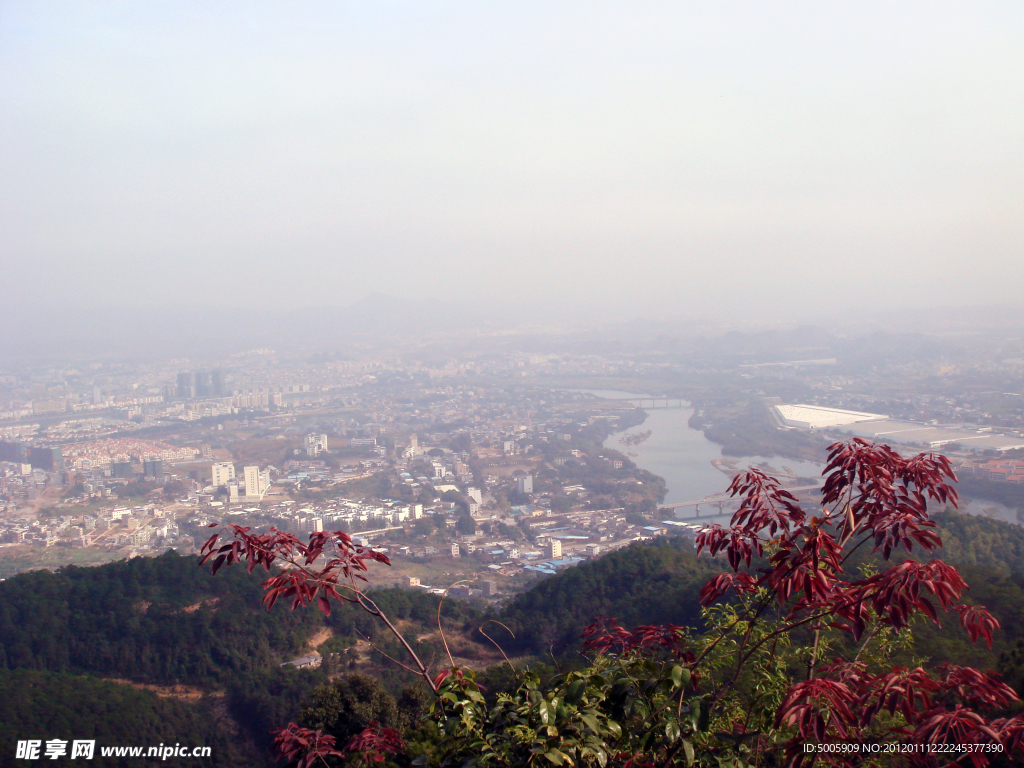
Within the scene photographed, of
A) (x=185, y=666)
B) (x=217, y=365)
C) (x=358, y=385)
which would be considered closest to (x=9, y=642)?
(x=185, y=666)

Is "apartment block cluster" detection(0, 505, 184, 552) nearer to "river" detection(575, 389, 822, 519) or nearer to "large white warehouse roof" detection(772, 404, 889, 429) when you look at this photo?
"river" detection(575, 389, 822, 519)

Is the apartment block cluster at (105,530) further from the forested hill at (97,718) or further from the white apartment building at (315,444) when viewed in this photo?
the forested hill at (97,718)

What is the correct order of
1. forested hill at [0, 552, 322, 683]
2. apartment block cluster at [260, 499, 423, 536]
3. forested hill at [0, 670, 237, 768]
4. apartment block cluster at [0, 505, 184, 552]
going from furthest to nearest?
apartment block cluster at [0, 505, 184, 552] → apartment block cluster at [260, 499, 423, 536] → forested hill at [0, 552, 322, 683] → forested hill at [0, 670, 237, 768]

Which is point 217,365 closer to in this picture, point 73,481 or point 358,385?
point 358,385

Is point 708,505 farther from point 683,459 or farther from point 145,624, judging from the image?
point 145,624

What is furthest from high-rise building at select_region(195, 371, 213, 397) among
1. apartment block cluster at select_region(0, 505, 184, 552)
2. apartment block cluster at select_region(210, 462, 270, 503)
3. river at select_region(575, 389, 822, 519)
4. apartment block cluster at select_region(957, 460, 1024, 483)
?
apartment block cluster at select_region(957, 460, 1024, 483)

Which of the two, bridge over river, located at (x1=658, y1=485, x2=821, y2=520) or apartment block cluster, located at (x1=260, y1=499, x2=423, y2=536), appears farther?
bridge over river, located at (x1=658, y1=485, x2=821, y2=520)
